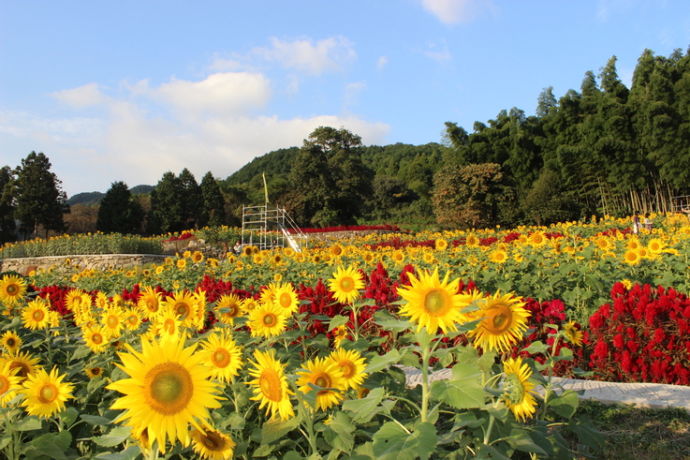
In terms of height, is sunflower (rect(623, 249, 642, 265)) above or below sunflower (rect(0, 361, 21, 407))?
above

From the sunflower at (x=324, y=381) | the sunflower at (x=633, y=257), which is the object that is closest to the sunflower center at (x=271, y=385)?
the sunflower at (x=324, y=381)

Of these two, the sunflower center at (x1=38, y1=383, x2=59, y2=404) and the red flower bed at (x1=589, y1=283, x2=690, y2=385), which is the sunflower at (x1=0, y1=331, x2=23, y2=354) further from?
the red flower bed at (x1=589, y1=283, x2=690, y2=385)

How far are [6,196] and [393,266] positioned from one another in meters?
34.6

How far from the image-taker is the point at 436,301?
3.99 ft

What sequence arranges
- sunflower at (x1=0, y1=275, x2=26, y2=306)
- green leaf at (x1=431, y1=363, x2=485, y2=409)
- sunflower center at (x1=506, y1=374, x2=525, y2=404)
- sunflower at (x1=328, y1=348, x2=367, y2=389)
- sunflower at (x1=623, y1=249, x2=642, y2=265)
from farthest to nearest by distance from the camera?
sunflower at (x1=623, y1=249, x2=642, y2=265) → sunflower at (x1=0, y1=275, x2=26, y2=306) → sunflower at (x1=328, y1=348, x2=367, y2=389) → sunflower center at (x1=506, y1=374, x2=525, y2=404) → green leaf at (x1=431, y1=363, x2=485, y2=409)

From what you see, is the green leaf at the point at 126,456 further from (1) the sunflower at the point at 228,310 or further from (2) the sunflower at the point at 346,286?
(2) the sunflower at the point at 346,286

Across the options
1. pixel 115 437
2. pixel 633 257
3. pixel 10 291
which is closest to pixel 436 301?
pixel 115 437

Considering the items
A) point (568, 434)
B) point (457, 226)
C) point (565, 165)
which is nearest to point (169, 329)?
point (568, 434)

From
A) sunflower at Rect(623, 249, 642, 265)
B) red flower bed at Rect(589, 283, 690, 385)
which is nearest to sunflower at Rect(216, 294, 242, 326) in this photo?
red flower bed at Rect(589, 283, 690, 385)

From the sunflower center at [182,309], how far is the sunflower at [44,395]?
53 centimetres

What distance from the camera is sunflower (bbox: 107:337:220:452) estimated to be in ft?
3.22

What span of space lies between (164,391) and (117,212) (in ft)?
117

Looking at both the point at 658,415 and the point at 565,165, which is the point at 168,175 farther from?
the point at 658,415

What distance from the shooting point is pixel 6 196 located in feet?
106
